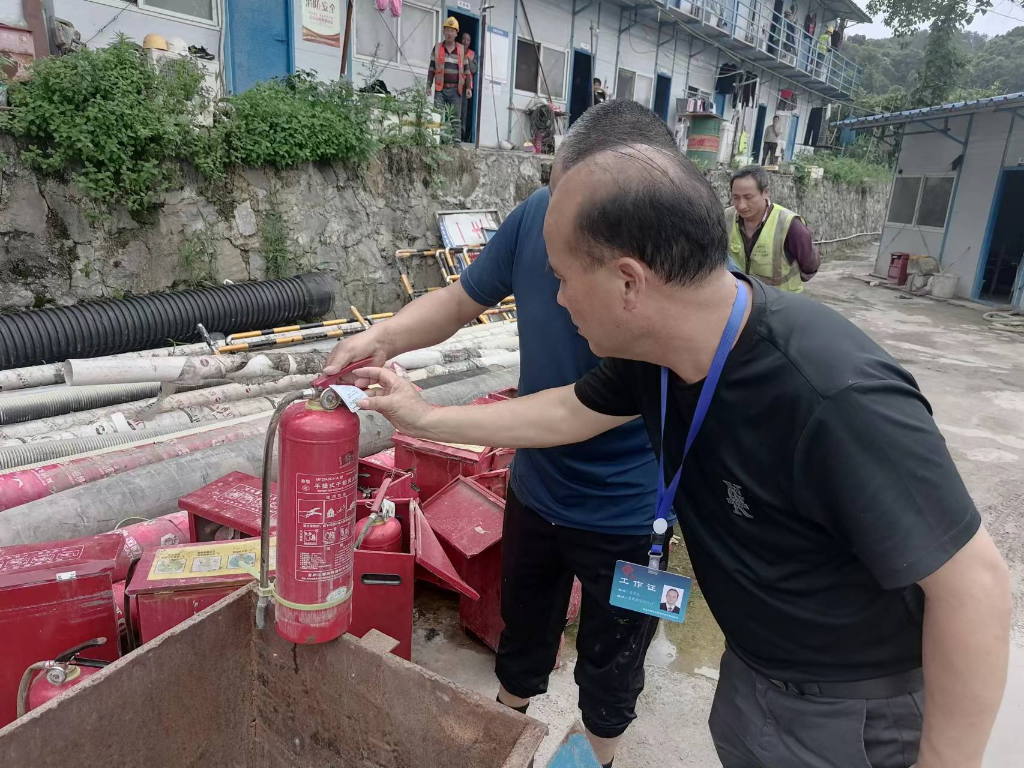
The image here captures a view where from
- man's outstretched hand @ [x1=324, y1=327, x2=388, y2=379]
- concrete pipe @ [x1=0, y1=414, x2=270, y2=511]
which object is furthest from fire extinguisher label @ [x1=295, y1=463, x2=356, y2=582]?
concrete pipe @ [x1=0, y1=414, x2=270, y2=511]

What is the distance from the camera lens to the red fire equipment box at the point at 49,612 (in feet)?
6.57

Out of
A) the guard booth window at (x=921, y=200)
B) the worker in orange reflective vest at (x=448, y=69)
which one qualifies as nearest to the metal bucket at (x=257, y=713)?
the worker in orange reflective vest at (x=448, y=69)

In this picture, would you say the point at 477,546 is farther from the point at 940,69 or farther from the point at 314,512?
the point at 940,69

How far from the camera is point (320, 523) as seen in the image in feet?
5.10

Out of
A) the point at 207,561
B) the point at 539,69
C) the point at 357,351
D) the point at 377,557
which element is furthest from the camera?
the point at 539,69

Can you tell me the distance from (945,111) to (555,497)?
14495 millimetres

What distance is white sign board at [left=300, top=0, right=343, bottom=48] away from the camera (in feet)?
29.0

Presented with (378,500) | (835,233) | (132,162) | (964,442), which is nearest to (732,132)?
(835,233)

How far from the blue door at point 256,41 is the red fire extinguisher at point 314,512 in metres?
8.08

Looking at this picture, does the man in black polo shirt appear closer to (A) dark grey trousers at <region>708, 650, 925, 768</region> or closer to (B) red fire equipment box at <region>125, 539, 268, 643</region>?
(A) dark grey trousers at <region>708, 650, 925, 768</region>

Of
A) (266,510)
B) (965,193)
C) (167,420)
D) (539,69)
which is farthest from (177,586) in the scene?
(965,193)

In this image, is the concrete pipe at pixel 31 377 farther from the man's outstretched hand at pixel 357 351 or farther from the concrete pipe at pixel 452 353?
the man's outstretched hand at pixel 357 351

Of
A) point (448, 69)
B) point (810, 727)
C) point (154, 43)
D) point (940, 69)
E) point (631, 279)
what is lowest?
point (810, 727)

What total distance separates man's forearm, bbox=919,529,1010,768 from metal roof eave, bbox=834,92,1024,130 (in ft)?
45.6
